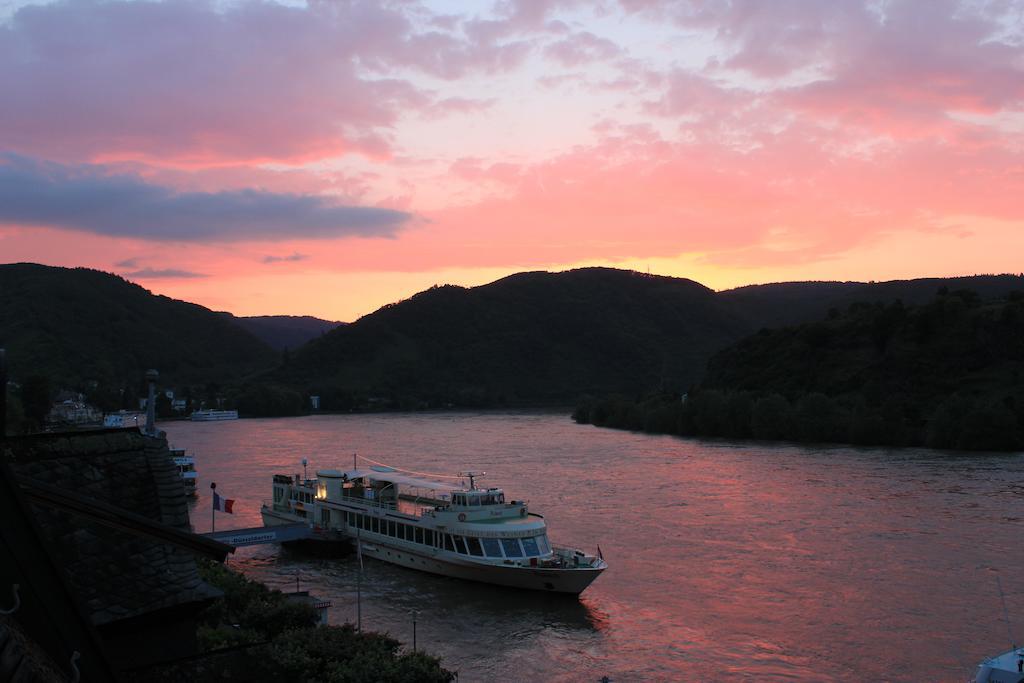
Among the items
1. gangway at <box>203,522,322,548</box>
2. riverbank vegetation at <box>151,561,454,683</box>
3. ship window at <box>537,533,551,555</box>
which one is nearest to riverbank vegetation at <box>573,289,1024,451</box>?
ship window at <box>537,533,551,555</box>

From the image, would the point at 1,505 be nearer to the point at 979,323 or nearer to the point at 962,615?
the point at 962,615

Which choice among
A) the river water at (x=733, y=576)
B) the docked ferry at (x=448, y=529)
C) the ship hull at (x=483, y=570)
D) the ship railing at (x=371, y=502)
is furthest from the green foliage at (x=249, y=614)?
the ship railing at (x=371, y=502)

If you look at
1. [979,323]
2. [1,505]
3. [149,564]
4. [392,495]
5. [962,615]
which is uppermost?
[979,323]

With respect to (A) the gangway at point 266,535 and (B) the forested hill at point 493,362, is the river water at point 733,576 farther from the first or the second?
(B) the forested hill at point 493,362

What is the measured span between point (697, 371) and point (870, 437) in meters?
101

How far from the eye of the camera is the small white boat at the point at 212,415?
134625 millimetres

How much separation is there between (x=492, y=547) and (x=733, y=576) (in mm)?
8872

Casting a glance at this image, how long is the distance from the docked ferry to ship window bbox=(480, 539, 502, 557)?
4 centimetres

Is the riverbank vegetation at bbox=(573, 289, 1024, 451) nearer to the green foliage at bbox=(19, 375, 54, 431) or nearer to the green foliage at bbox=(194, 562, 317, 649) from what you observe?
the green foliage at bbox=(19, 375, 54, 431)

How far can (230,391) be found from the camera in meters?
154

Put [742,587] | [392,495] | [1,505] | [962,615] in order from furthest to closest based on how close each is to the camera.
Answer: [392,495] < [742,587] < [962,615] < [1,505]

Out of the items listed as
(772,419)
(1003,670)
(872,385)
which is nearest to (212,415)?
(772,419)

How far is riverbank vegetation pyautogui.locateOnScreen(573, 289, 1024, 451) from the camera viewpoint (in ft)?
240

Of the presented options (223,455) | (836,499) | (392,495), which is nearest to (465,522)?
(392,495)
